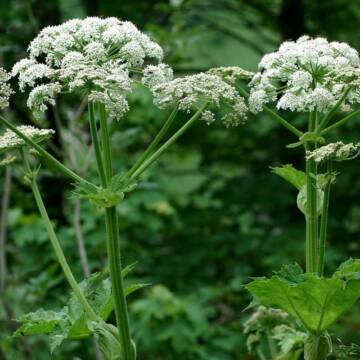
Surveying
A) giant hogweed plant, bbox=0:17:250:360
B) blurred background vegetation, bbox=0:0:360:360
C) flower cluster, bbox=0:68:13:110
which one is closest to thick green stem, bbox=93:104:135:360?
giant hogweed plant, bbox=0:17:250:360

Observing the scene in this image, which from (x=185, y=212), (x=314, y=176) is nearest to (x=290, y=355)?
(x=314, y=176)

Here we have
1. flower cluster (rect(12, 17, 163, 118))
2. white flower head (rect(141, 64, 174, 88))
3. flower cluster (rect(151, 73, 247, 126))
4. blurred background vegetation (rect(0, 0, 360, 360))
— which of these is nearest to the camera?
flower cluster (rect(12, 17, 163, 118))

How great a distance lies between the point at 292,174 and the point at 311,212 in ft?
0.48

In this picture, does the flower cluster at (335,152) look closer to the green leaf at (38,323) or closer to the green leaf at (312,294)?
the green leaf at (312,294)

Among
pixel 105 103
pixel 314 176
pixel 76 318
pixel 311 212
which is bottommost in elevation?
pixel 76 318

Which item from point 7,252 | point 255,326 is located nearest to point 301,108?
point 255,326

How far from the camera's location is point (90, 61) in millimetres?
2357

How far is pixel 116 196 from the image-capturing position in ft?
7.66

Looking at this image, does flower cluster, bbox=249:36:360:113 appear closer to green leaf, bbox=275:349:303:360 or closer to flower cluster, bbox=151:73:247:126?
flower cluster, bbox=151:73:247:126

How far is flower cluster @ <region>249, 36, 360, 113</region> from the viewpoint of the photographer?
8.14ft

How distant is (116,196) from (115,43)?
1.48 feet

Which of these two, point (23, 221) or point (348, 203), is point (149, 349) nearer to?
point (23, 221)

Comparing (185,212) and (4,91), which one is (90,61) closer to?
(4,91)

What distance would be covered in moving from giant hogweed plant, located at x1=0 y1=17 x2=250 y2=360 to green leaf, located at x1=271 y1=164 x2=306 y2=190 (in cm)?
24
